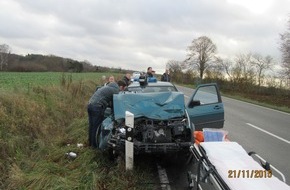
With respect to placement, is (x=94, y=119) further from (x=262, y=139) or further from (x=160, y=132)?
(x=262, y=139)

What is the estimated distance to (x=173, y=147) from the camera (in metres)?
6.78

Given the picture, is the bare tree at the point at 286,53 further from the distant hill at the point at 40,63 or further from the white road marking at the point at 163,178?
the distant hill at the point at 40,63

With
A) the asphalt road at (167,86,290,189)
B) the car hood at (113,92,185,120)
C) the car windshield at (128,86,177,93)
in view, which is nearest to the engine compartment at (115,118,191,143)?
the car hood at (113,92,185,120)

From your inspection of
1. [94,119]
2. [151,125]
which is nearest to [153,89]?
[94,119]

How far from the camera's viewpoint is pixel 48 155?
311 inches

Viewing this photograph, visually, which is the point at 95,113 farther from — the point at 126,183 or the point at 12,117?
the point at 126,183

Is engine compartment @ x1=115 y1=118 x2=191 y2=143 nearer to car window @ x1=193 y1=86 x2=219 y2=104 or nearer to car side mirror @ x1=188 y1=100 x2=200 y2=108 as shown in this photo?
car side mirror @ x1=188 y1=100 x2=200 y2=108

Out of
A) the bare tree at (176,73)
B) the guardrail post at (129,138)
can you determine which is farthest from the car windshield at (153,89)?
the bare tree at (176,73)

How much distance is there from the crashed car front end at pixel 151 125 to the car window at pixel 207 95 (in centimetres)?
151

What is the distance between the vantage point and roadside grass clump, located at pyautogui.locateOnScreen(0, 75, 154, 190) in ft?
20.4

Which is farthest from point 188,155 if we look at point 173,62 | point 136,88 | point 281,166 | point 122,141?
point 173,62

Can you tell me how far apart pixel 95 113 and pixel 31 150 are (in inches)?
66.0

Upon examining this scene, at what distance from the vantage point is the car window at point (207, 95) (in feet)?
30.5

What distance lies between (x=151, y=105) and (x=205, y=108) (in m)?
1.98
